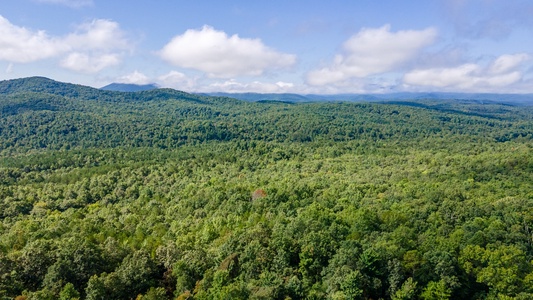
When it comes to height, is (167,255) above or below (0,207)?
above

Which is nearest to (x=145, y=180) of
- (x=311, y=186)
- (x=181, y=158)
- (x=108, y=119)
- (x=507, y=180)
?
(x=181, y=158)

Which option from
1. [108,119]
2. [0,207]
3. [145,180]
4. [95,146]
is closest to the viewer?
[0,207]

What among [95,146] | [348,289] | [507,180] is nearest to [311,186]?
[507,180]

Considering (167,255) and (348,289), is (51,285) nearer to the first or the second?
(167,255)

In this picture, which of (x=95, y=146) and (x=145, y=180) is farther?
(x=95, y=146)

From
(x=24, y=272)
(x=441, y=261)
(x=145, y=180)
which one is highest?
(x=441, y=261)

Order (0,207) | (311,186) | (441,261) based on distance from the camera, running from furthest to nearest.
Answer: (311,186) < (0,207) < (441,261)
